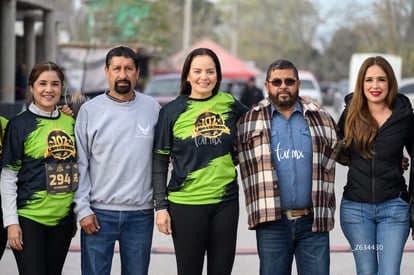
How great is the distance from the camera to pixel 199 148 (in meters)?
5.07

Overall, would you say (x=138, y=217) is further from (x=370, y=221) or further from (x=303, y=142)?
(x=370, y=221)

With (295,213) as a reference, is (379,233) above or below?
below

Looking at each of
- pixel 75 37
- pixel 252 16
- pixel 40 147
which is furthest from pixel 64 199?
pixel 252 16

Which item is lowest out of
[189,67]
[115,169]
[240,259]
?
[240,259]

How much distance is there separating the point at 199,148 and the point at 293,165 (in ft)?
2.03

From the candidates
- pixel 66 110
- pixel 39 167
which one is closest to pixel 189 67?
pixel 66 110

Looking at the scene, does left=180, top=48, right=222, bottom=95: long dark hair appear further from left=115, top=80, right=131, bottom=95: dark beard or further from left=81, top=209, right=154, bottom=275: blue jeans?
left=81, top=209, right=154, bottom=275: blue jeans

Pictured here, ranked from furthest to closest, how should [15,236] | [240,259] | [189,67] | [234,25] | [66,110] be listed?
1. [234,25]
2. [240,259]
3. [66,110]
4. [189,67]
5. [15,236]

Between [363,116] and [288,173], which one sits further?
[363,116]

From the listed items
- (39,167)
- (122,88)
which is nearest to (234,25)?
(122,88)

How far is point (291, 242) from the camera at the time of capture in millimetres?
5176

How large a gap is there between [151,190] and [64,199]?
0.58 metres

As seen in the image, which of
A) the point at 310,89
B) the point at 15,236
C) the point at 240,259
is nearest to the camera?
the point at 15,236

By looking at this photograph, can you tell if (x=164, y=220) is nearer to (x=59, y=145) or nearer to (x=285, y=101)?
(x=59, y=145)
